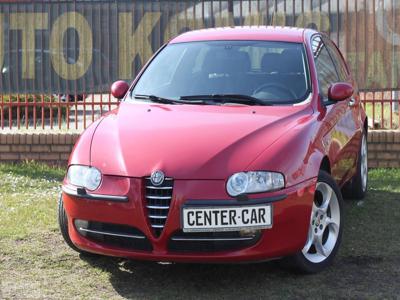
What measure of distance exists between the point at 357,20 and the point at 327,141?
4418mm

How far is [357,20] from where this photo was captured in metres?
9.41

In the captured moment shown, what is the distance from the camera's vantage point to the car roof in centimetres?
623

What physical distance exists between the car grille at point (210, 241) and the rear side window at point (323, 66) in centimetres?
169

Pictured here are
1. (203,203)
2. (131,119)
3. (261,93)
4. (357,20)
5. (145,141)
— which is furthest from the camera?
(357,20)

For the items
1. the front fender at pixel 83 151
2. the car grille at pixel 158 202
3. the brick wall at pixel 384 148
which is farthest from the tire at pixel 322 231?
the brick wall at pixel 384 148

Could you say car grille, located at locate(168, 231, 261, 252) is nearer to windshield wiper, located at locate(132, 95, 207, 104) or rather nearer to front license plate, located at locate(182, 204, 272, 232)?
front license plate, located at locate(182, 204, 272, 232)

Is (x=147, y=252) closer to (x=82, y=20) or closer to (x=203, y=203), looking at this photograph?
(x=203, y=203)

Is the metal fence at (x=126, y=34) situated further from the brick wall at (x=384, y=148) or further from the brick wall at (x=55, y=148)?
the brick wall at (x=384, y=148)

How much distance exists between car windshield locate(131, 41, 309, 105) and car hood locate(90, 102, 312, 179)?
0.80ft

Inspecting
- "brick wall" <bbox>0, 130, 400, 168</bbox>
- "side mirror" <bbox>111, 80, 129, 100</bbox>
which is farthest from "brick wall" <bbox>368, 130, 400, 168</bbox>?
"side mirror" <bbox>111, 80, 129, 100</bbox>

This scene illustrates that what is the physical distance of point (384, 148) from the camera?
29.9ft

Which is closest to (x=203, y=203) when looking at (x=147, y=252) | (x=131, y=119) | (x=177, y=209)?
(x=177, y=209)

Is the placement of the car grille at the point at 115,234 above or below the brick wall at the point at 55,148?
above

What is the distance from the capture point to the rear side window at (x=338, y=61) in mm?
6839
